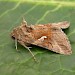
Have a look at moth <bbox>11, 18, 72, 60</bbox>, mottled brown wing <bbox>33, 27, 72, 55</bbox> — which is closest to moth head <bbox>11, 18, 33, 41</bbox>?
moth <bbox>11, 18, 72, 60</bbox>

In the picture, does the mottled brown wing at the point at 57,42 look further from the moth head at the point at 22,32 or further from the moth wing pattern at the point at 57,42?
the moth head at the point at 22,32

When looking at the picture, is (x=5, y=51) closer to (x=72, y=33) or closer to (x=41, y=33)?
(x=41, y=33)

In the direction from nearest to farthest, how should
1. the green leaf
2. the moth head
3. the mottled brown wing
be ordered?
the green leaf
the mottled brown wing
the moth head

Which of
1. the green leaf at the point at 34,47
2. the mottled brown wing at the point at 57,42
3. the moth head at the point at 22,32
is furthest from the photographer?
the moth head at the point at 22,32

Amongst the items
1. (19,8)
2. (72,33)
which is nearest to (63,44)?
(72,33)

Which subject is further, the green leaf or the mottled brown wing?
the mottled brown wing

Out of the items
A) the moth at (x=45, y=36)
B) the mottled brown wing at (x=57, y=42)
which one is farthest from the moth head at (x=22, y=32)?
the mottled brown wing at (x=57, y=42)

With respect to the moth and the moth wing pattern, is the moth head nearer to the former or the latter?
the moth

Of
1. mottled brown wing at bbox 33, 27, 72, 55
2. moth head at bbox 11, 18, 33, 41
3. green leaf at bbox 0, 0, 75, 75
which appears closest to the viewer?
green leaf at bbox 0, 0, 75, 75
